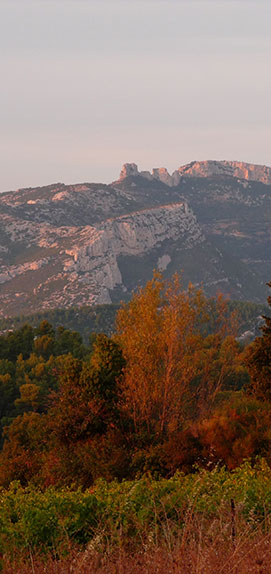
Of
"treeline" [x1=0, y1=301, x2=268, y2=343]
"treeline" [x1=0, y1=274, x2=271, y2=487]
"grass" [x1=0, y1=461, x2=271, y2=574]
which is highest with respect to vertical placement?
"grass" [x1=0, y1=461, x2=271, y2=574]

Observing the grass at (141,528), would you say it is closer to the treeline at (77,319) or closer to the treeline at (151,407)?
the treeline at (151,407)

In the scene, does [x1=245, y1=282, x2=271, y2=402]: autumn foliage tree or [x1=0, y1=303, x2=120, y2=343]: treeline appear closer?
[x1=245, y1=282, x2=271, y2=402]: autumn foliage tree

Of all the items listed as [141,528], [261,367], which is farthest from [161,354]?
[141,528]

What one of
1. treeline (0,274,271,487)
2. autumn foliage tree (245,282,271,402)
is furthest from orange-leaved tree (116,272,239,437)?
autumn foliage tree (245,282,271,402)

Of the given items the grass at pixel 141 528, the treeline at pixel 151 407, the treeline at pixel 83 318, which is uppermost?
the grass at pixel 141 528

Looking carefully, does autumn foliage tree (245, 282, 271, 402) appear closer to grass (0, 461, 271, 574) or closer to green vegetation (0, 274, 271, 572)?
green vegetation (0, 274, 271, 572)

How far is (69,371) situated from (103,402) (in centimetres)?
424

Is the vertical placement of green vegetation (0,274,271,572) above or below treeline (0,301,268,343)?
above

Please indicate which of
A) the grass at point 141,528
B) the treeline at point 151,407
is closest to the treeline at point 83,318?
the treeline at point 151,407

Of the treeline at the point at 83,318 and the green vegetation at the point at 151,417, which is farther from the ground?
the green vegetation at the point at 151,417

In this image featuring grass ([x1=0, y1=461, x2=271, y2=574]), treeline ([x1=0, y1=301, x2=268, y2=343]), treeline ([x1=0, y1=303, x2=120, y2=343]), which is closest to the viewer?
grass ([x1=0, y1=461, x2=271, y2=574])

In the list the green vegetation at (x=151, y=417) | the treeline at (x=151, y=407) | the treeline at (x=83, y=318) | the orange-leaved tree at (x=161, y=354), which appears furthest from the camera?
the treeline at (x=83, y=318)

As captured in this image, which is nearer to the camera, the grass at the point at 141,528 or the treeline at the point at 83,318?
the grass at the point at 141,528

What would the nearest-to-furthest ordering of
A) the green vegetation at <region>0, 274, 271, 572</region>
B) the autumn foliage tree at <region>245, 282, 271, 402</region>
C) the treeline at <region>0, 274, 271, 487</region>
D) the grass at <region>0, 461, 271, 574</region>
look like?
the grass at <region>0, 461, 271, 574</region> < the green vegetation at <region>0, 274, 271, 572</region> < the treeline at <region>0, 274, 271, 487</region> < the autumn foliage tree at <region>245, 282, 271, 402</region>
